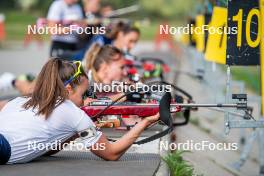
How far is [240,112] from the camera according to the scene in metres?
7.07

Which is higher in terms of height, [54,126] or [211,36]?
[211,36]

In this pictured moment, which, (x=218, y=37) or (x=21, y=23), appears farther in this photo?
(x=21, y=23)

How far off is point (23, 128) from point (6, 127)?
0.46ft

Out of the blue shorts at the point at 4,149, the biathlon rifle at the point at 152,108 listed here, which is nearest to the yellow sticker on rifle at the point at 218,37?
the biathlon rifle at the point at 152,108

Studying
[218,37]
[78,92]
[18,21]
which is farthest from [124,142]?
[18,21]

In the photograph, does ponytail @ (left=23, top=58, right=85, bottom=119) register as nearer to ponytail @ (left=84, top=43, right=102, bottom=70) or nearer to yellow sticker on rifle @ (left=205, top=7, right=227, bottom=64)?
yellow sticker on rifle @ (left=205, top=7, right=227, bottom=64)

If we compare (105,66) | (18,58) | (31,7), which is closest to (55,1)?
(105,66)

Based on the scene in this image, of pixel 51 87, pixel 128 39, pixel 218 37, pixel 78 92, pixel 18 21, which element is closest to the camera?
pixel 51 87

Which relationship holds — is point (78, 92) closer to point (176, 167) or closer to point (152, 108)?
point (152, 108)

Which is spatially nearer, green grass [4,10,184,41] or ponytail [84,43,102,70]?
ponytail [84,43,102,70]

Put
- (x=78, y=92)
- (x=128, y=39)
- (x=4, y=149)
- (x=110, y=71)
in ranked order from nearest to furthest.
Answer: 1. (x=4, y=149)
2. (x=78, y=92)
3. (x=110, y=71)
4. (x=128, y=39)

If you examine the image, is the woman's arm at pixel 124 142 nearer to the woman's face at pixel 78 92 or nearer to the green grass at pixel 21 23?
the woman's face at pixel 78 92

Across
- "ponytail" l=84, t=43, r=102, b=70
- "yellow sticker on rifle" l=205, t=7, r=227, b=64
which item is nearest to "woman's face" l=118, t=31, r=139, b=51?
"ponytail" l=84, t=43, r=102, b=70

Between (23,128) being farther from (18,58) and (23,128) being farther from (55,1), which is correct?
(18,58)
